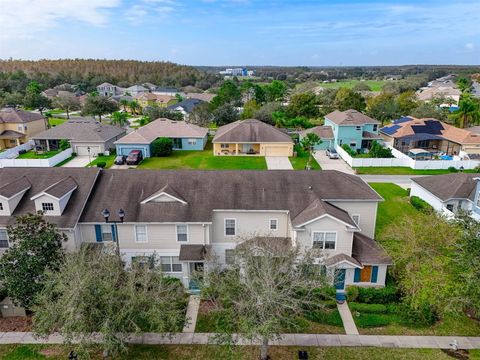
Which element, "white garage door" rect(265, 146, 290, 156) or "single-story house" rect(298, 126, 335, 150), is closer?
"white garage door" rect(265, 146, 290, 156)

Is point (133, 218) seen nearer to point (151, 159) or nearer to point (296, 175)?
point (296, 175)

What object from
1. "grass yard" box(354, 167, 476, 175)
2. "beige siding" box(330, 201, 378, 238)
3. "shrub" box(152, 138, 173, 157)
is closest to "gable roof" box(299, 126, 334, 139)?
"grass yard" box(354, 167, 476, 175)

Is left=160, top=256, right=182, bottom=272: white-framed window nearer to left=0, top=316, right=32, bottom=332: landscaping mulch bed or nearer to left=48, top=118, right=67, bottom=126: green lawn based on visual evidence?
left=0, top=316, right=32, bottom=332: landscaping mulch bed

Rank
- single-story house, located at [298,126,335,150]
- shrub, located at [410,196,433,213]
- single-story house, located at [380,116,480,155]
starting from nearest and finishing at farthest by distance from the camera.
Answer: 1. shrub, located at [410,196,433,213]
2. single-story house, located at [380,116,480,155]
3. single-story house, located at [298,126,335,150]

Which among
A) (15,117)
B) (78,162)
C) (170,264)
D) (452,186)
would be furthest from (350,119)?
(15,117)

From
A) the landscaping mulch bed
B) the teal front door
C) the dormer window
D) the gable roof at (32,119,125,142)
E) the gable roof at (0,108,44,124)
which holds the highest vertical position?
the gable roof at (0,108,44,124)

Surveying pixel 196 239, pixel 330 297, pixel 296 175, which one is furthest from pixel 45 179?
pixel 330 297
